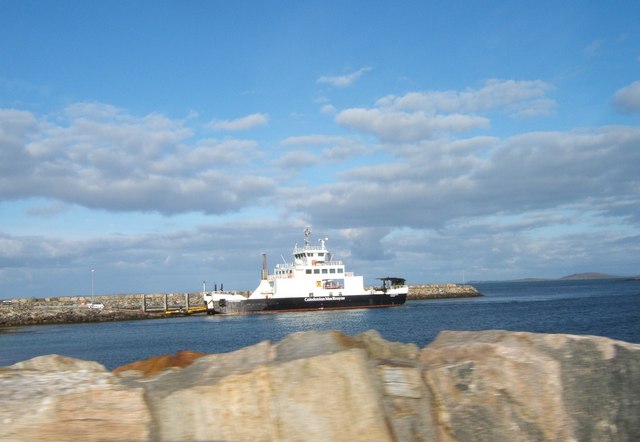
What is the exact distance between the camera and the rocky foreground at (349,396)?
15.5 feet

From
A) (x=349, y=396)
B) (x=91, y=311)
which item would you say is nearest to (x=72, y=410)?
(x=349, y=396)

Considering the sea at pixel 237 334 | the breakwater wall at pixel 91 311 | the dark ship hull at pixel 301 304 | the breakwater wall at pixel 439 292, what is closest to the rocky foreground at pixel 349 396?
the sea at pixel 237 334

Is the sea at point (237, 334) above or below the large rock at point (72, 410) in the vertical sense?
below

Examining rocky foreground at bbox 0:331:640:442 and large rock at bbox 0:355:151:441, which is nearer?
large rock at bbox 0:355:151:441

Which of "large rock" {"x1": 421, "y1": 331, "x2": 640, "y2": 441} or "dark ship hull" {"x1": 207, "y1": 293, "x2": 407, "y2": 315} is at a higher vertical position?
"large rock" {"x1": 421, "y1": 331, "x2": 640, "y2": 441}

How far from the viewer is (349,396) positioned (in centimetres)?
491

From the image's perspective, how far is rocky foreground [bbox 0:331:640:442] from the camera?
474cm

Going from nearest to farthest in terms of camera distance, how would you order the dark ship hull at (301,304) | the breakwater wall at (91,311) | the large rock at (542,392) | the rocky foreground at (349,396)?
1. the rocky foreground at (349,396)
2. the large rock at (542,392)
3. the dark ship hull at (301,304)
4. the breakwater wall at (91,311)

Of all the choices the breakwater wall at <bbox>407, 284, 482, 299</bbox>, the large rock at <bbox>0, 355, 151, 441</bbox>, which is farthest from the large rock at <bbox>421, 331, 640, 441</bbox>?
the breakwater wall at <bbox>407, 284, 482, 299</bbox>

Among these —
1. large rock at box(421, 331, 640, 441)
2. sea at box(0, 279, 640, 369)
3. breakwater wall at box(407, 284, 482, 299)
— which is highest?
large rock at box(421, 331, 640, 441)

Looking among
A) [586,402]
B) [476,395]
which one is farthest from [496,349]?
[586,402]

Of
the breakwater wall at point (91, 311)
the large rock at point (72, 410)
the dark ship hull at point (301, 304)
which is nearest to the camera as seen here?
the large rock at point (72, 410)

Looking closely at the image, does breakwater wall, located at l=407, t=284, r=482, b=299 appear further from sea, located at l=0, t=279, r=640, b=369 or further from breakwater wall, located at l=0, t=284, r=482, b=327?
sea, located at l=0, t=279, r=640, b=369

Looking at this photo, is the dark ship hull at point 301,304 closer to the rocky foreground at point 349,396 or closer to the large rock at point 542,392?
the rocky foreground at point 349,396
